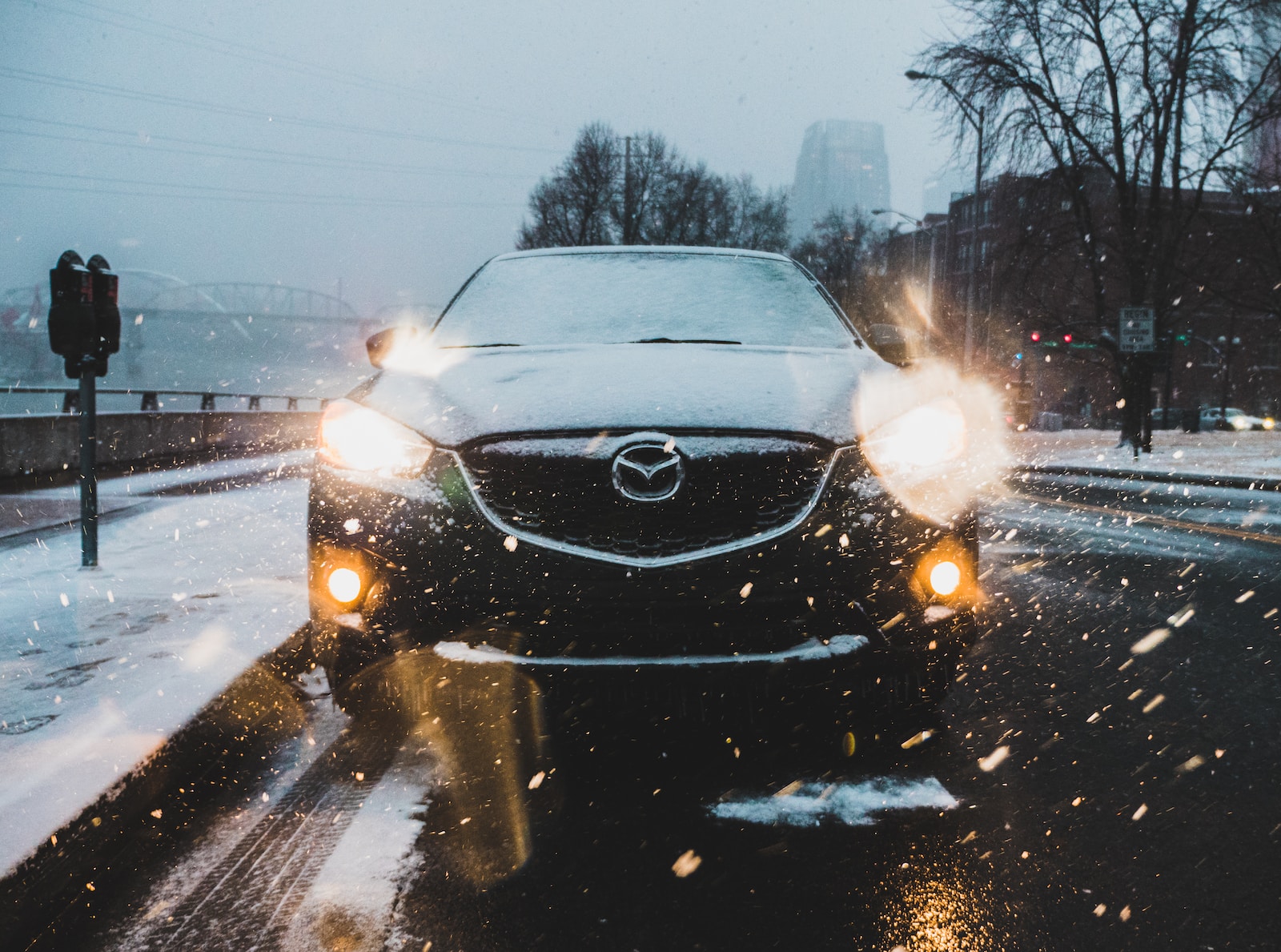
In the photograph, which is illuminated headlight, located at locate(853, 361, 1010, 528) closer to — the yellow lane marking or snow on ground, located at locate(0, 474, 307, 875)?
snow on ground, located at locate(0, 474, 307, 875)

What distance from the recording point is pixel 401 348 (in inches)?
176

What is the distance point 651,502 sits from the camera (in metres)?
2.96

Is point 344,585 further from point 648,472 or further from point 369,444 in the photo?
point 648,472

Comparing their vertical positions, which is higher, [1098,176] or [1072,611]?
[1098,176]

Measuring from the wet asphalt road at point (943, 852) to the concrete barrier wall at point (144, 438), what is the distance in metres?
11.3

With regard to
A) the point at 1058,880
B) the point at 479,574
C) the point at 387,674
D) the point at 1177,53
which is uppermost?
the point at 1177,53

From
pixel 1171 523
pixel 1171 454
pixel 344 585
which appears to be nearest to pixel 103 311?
pixel 344 585

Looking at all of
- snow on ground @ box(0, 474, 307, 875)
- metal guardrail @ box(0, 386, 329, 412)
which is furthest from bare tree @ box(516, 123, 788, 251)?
snow on ground @ box(0, 474, 307, 875)

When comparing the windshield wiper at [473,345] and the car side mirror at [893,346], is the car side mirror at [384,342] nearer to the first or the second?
the windshield wiper at [473,345]

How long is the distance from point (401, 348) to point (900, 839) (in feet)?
8.76

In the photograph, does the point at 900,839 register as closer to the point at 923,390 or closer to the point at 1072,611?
the point at 923,390

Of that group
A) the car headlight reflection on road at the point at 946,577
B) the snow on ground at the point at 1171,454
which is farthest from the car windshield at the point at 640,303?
the snow on ground at the point at 1171,454

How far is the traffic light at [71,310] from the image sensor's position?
6332 millimetres

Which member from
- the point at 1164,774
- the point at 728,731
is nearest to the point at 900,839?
the point at 728,731
